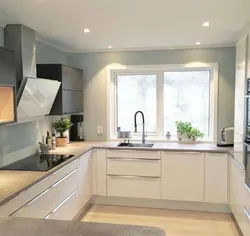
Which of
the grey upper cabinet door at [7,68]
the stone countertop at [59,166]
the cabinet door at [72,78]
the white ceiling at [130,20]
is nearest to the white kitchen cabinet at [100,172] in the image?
the stone countertop at [59,166]

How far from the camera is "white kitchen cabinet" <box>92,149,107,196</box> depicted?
4.13 metres

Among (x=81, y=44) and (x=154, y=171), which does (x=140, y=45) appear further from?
(x=154, y=171)

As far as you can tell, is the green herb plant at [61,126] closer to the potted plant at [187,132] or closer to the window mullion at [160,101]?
the window mullion at [160,101]

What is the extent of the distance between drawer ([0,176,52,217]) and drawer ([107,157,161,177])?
143cm

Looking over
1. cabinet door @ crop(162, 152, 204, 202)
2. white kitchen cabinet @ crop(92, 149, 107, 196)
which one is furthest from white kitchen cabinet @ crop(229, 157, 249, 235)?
white kitchen cabinet @ crop(92, 149, 107, 196)

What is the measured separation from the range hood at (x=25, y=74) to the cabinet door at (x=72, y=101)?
2.19 ft

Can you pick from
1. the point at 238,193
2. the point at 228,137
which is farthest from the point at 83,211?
the point at 228,137

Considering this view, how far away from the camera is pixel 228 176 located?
3.79 metres

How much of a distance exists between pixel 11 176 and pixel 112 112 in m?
2.43

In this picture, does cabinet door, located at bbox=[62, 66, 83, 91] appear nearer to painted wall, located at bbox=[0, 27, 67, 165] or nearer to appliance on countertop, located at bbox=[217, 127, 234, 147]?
painted wall, located at bbox=[0, 27, 67, 165]

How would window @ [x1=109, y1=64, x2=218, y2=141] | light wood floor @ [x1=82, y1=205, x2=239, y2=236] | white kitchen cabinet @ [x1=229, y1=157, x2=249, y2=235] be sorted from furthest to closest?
1. window @ [x1=109, y1=64, x2=218, y2=141]
2. light wood floor @ [x1=82, y1=205, x2=239, y2=236]
3. white kitchen cabinet @ [x1=229, y1=157, x2=249, y2=235]

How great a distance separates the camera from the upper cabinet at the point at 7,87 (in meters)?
2.43

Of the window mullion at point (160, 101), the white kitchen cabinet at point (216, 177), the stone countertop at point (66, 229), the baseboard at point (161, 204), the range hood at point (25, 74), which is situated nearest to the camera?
the stone countertop at point (66, 229)

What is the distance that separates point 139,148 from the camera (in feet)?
13.1
